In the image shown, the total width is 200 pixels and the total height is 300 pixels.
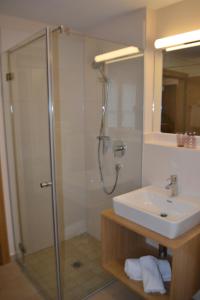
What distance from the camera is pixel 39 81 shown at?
1964 millimetres

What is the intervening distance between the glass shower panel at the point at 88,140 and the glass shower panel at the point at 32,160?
0.18 meters

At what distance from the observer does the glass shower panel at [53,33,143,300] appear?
2277mm

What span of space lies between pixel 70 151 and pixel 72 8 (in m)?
1.34

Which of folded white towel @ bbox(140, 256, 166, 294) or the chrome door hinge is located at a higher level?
the chrome door hinge

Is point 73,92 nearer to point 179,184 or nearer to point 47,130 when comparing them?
point 47,130

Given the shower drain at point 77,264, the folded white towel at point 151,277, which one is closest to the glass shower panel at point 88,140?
the shower drain at point 77,264

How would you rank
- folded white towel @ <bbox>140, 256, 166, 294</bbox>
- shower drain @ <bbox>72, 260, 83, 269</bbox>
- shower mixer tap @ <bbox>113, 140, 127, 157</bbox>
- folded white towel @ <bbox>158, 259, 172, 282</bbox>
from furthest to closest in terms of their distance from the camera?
shower mixer tap @ <bbox>113, 140, 127, 157</bbox>, shower drain @ <bbox>72, 260, 83, 269</bbox>, folded white towel @ <bbox>158, 259, 172, 282</bbox>, folded white towel @ <bbox>140, 256, 166, 294</bbox>

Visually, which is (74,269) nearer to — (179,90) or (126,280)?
(126,280)

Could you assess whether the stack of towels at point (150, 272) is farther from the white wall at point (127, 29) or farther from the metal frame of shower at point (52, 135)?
the white wall at point (127, 29)

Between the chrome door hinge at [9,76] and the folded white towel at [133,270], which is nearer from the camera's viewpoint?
the folded white towel at [133,270]

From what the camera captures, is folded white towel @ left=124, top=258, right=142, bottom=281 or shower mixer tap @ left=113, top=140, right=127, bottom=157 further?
shower mixer tap @ left=113, top=140, right=127, bottom=157

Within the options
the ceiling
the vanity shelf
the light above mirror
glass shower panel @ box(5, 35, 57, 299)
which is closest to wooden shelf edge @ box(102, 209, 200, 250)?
the vanity shelf

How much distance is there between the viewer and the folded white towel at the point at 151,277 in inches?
66.0

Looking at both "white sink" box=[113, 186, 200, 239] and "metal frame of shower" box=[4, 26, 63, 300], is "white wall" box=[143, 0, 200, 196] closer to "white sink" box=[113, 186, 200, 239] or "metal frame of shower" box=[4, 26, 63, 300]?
"white sink" box=[113, 186, 200, 239]
